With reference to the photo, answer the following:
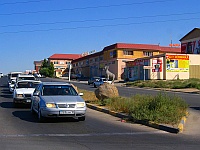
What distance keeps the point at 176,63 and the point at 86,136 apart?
4714cm

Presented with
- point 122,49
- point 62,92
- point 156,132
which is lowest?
point 156,132

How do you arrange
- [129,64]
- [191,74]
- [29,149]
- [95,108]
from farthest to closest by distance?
[129,64]
[191,74]
[95,108]
[29,149]

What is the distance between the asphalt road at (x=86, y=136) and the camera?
8.44 meters

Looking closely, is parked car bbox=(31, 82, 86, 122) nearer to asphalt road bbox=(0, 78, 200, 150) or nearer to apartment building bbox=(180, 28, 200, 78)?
asphalt road bbox=(0, 78, 200, 150)

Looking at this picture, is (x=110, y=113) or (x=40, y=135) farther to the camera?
(x=110, y=113)

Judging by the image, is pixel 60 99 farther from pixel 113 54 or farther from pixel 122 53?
pixel 113 54

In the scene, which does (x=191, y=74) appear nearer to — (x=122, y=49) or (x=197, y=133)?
(x=122, y=49)

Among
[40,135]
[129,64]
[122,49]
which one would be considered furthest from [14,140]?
[122,49]

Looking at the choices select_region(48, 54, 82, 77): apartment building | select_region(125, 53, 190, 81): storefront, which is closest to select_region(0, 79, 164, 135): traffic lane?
select_region(125, 53, 190, 81): storefront

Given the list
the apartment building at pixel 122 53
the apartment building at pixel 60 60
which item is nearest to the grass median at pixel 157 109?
the apartment building at pixel 122 53

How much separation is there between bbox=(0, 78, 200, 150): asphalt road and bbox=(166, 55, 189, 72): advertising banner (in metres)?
43.1

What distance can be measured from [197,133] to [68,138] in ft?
13.2

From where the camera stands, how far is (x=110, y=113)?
15211 millimetres

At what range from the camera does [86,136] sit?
9.80m
